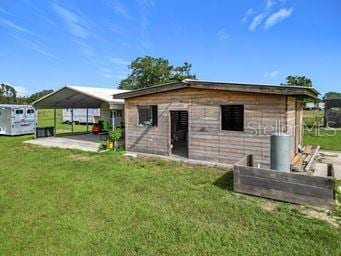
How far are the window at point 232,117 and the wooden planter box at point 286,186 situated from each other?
278cm

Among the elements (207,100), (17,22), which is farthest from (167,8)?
(17,22)

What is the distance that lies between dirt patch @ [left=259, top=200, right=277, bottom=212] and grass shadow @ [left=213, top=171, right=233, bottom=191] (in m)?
0.94

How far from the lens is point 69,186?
21.5 feet

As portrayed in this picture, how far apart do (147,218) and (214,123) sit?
482 cm

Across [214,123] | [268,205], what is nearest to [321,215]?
[268,205]

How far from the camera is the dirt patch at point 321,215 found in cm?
441

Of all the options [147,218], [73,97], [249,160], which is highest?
[73,97]

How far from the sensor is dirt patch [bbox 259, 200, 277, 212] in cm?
498

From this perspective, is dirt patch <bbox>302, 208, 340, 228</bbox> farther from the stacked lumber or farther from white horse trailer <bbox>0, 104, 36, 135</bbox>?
A: white horse trailer <bbox>0, 104, 36, 135</bbox>

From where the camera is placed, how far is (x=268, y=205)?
5.17 meters

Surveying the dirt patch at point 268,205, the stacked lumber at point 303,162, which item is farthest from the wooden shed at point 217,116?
the dirt patch at point 268,205

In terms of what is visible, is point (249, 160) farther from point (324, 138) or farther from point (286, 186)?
point (324, 138)

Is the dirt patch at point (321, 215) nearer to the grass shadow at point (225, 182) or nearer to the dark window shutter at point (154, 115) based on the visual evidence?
the grass shadow at point (225, 182)

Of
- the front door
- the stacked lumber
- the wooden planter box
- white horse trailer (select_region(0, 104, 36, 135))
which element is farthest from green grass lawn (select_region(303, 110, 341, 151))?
white horse trailer (select_region(0, 104, 36, 135))
